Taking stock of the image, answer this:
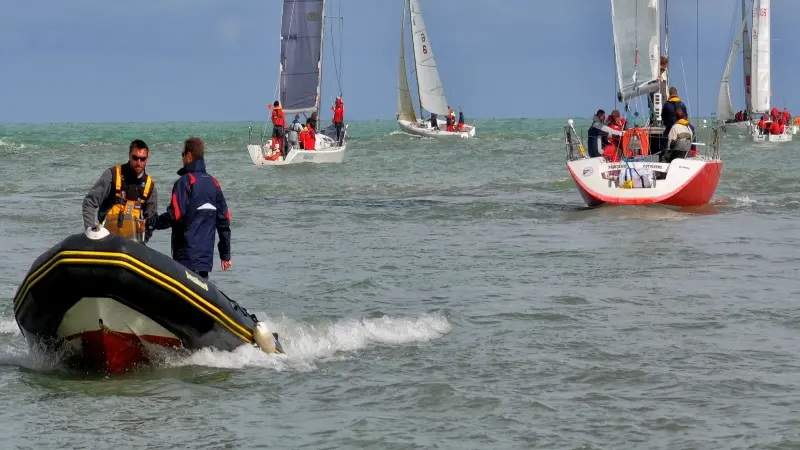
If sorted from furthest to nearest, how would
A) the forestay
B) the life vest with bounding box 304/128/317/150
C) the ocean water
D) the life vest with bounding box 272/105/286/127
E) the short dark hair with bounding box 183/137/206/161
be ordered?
the forestay, the life vest with bounding box 304/128/317/150, the life vest with bounding box 272/105/286/127, the short dark hair with bounding box 183/137/206/161, the ocean water

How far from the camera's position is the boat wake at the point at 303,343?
338 inches

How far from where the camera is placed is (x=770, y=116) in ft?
181

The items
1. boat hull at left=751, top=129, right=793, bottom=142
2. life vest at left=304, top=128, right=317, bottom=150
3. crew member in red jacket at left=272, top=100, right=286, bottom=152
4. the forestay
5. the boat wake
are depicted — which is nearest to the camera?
the boat wake

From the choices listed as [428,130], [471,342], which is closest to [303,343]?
[471,342]

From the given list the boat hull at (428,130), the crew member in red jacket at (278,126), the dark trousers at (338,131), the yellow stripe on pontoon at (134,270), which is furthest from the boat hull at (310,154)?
the yellow stripe on pontoon at (134,270)

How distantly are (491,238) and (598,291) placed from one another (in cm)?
489

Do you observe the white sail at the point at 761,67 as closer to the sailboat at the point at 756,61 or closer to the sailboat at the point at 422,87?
the sailboat at the point at 756,61

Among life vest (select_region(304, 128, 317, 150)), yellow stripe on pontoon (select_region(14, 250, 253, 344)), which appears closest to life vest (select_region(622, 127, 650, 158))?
yellow stripe on pontoon (select_region(14, 250, 253, 344))

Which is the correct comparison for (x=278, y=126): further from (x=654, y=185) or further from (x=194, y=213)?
(x=194, y=213)

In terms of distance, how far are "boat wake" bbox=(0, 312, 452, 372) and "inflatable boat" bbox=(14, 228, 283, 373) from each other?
0.11m

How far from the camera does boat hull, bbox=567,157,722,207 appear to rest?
19.0 m

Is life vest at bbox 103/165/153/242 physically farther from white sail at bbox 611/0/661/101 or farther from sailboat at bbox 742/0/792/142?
sailboat at bbox 742/0/792/142

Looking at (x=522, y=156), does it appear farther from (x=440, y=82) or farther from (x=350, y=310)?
(x=350, y=310)

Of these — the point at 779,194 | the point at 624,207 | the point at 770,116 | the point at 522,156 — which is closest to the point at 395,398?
the point at 624,207
